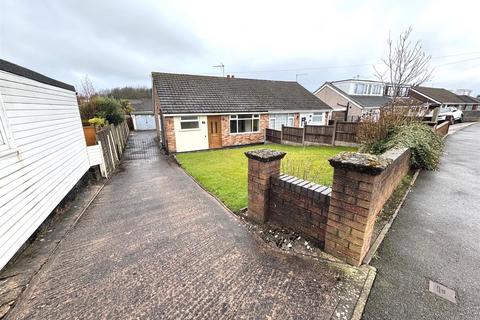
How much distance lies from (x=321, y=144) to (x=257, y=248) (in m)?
10.4

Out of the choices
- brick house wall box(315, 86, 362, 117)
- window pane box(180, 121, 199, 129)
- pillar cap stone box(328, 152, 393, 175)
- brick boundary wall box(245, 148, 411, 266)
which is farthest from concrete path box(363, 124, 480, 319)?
brick house wall box(315, 86, 362, 117)

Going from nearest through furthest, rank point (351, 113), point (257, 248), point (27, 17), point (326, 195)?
point (326, 195), point (257, 248), point (27, 17), point (351, 113)

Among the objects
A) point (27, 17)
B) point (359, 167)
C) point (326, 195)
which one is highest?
point (27, 17)

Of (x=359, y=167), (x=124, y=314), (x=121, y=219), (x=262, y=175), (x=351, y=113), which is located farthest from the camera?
(x=351, y=113)

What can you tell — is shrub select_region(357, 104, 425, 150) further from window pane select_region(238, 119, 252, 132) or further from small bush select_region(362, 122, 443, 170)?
window pane select_region(238, 119, 252, 132)

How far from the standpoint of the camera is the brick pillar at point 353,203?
2193mm

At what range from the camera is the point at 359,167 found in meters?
2.18

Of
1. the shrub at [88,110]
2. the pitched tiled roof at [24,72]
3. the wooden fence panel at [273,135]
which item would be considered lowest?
the wooden fence panel at [273,135]

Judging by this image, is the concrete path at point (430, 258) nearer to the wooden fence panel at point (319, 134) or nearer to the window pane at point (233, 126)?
the wooden fence panel at point (319, 134)

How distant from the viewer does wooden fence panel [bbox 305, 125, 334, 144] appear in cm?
1169

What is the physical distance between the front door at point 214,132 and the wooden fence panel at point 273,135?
376 cm

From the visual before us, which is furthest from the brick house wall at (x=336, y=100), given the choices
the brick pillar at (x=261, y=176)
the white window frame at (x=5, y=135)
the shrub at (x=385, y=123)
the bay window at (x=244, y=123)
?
the white window frame at (x=5, y=135)

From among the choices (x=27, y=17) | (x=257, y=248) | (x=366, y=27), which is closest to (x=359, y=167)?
(x=257, y=248)

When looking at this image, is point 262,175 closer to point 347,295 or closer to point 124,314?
point 347,295
